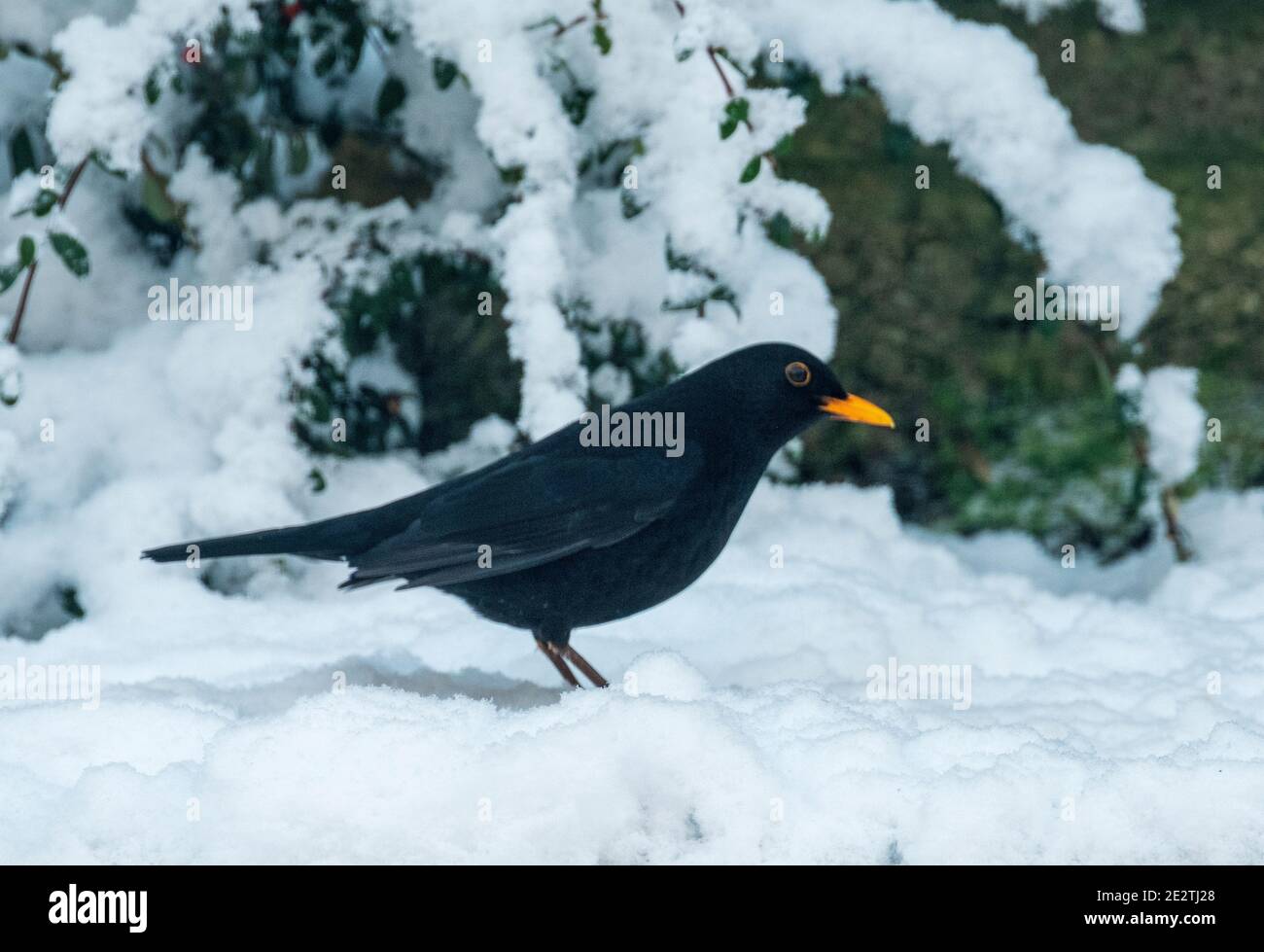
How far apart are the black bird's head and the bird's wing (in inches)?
8.1

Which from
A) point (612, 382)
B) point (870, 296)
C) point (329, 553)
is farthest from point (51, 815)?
point (870, 296)

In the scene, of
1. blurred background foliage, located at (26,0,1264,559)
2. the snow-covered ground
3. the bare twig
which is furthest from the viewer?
blurred background foliage, located at (26,0,1264,559)

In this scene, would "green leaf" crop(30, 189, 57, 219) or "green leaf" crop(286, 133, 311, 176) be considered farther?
"green leaf" crop(286, 133, 311, 176)

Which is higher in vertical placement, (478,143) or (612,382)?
(478,143)

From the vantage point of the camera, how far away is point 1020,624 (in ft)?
12.2

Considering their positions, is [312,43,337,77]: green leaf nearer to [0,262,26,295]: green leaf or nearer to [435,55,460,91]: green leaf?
[435,55,460,91]: green leaf

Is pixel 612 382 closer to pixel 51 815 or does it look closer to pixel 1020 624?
pixel 1020 624

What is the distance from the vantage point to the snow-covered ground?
7.51 ft

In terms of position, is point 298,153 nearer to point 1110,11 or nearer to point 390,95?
point 390,95

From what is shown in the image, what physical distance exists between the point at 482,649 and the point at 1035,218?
1.91m

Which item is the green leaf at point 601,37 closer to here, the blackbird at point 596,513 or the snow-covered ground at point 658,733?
the blackbird at point 596,513

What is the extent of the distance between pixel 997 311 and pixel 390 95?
2049 mm

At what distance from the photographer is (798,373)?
3.19m

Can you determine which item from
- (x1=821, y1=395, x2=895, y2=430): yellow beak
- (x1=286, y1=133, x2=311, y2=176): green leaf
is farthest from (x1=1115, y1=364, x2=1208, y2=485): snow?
(x1=286, y1=133, x2=311, y2=176): green leaf
